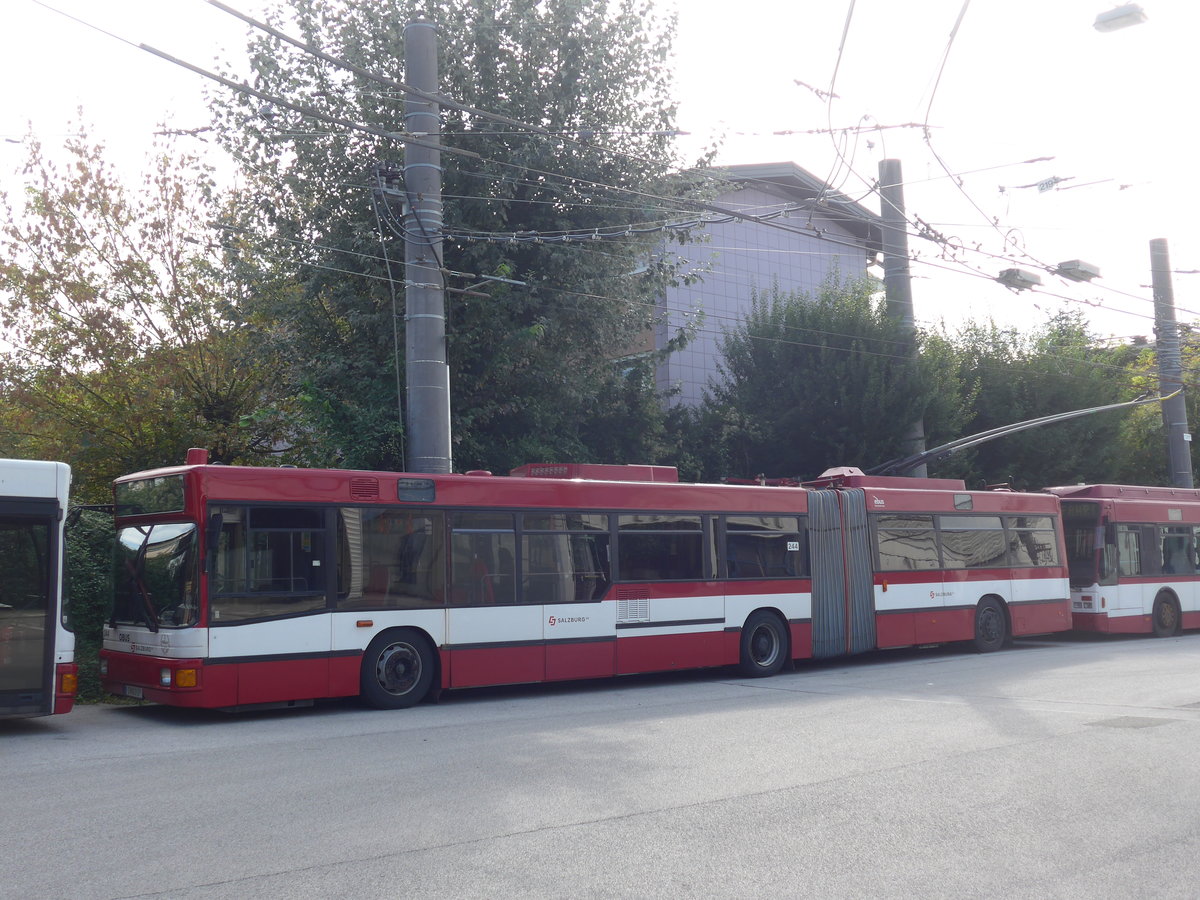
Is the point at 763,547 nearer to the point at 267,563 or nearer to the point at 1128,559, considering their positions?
the point at 267,563

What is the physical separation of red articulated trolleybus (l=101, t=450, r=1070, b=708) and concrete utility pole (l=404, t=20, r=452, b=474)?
4.92 feet

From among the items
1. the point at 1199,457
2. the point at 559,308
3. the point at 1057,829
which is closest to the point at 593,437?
the point at 559,308

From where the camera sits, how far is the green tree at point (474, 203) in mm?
18750

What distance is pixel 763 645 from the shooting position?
16922 mm

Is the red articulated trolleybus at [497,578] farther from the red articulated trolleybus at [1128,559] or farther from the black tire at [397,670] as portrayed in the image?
the red articulated trolleybus at [1128,559]

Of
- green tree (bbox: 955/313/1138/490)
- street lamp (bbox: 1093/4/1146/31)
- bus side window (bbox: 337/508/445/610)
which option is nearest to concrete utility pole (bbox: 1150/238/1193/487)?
green tree (bbox: 955/313/1138/490)

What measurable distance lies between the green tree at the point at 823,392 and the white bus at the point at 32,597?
1843cm

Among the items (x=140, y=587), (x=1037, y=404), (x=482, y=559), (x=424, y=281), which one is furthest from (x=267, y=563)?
(x=1037, y=404)

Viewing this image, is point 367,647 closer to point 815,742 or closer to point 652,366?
point 815,742

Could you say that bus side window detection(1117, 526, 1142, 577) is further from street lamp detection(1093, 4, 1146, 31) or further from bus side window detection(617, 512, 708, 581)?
street lamp detection(1093, 4, 1146, 31)

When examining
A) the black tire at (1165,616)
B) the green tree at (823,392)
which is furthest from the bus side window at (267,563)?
the black tire at (1165,616)

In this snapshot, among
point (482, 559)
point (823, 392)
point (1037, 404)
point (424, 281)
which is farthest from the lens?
point (1037, 404)

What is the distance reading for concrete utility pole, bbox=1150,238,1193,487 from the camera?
2841 centimetres

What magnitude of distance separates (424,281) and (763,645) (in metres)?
7.07
